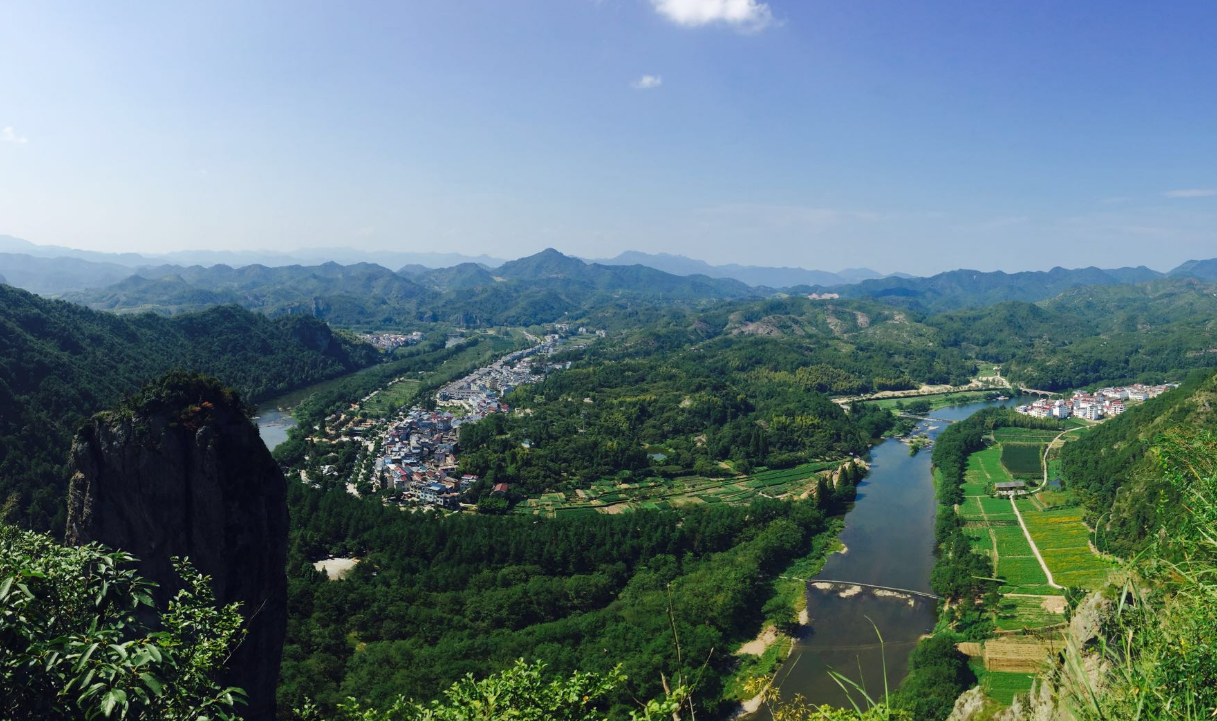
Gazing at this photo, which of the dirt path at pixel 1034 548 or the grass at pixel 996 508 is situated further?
the grass at pixel 996 508

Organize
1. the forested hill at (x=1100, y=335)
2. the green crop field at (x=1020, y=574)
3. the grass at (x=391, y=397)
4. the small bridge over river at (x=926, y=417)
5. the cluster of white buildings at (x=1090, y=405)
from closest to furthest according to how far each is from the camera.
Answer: the green crop field at (x=1020, y=574), the cluster of white buildings at (x=1090, y=405), the grass at (x=391, y=397), the small bridge over river at (x=926, y=417), the forested hill at (x=1100, y=335)

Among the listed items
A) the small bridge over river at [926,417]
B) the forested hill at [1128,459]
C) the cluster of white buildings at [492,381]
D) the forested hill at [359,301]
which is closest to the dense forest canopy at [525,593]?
the forested hill at [1128,459]

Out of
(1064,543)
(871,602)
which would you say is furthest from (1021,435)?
(871,602)

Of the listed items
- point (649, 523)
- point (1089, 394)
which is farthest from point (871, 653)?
point (1089, 394)

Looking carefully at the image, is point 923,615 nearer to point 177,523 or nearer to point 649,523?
point 649,523

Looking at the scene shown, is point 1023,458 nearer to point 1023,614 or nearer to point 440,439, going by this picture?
point 1023,614

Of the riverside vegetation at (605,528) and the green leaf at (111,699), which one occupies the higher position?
the green leaf at (111,699)

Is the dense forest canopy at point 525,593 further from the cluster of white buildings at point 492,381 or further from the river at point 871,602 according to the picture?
the cluster of white buildings at point 492,381
